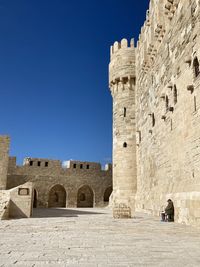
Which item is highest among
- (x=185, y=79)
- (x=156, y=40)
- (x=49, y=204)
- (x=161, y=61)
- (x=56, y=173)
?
(x=156, y=40)

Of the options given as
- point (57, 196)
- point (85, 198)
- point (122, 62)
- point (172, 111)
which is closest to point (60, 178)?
point (57, 196)

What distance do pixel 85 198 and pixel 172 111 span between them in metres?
19.2

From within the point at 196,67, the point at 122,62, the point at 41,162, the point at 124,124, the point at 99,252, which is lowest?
the point at 99,252

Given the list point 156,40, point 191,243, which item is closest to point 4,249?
point 191,243

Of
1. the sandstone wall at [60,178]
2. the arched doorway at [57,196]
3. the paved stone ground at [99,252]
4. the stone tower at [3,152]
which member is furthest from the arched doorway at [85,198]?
the paved stone ground at [99,252]

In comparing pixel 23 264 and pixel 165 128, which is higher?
pixel 165 128

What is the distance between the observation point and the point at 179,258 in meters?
3.61

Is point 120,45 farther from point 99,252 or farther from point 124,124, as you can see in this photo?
point 99,252

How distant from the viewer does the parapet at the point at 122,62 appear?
18828mm

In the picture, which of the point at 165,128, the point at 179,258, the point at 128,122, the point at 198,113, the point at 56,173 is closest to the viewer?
the point at 179,258

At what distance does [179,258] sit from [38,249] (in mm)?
2007

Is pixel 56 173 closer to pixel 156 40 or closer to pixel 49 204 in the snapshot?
pixel 49 204

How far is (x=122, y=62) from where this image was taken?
1914cm

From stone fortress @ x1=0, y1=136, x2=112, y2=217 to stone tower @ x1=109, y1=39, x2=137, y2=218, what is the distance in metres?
7.78
